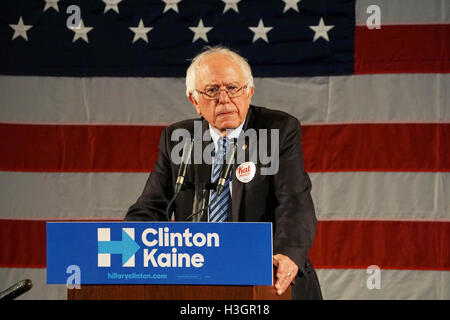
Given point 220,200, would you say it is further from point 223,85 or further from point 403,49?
point 403,49

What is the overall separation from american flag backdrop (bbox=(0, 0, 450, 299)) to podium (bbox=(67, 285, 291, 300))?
2051mm

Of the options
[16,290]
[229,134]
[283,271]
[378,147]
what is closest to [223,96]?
[229,134]

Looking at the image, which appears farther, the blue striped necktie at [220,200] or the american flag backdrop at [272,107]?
the american flag backdrop at [272,107]

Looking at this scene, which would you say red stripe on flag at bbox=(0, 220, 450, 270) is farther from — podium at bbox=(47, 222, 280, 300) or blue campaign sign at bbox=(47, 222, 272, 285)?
blue campaign sign at bbox=(47, 222, 272, 285)

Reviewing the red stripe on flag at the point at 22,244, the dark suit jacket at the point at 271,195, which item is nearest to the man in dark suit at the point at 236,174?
the dark suit jacket at the point at 271,195

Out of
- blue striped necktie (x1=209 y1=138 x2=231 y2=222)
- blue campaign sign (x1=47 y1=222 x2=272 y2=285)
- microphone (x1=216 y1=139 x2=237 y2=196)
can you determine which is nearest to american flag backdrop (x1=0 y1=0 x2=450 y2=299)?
blue striped necktie (x1=209 y1=138 x2=231 y2=222)

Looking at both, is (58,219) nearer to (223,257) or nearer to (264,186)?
(264,186)

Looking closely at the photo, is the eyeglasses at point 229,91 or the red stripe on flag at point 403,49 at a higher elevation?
the red stripe on flag at point 403,49

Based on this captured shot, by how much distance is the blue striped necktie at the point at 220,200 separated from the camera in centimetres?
254

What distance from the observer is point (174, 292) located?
1925mm

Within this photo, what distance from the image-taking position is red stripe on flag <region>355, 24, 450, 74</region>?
3.87m

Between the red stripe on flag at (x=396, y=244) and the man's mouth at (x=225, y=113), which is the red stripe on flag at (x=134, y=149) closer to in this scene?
the red stripe on flag at (x=396, y=244)

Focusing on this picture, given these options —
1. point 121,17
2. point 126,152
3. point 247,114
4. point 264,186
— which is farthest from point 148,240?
point 121,17

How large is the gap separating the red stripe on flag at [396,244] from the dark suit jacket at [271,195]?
52.3 inches
